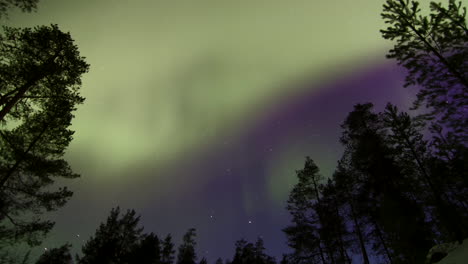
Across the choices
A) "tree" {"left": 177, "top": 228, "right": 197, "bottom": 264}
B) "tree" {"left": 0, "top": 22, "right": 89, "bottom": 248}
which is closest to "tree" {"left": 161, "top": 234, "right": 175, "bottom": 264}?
"tree" {"left": 177, "top": 228, "right": 197, "bottom": 264}

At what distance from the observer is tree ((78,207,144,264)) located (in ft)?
77.2

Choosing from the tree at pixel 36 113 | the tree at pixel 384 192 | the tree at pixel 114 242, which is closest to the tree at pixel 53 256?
the tree at pixel 114 242

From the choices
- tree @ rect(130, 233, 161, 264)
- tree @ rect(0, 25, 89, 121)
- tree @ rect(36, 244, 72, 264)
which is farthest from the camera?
tree @ rect(130, 233, 161, 264)

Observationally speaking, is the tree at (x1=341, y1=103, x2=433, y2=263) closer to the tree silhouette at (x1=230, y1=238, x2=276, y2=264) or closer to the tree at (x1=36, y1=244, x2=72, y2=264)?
the tree silhouette at (x1=230, y1=238, x2=276, y2=264)

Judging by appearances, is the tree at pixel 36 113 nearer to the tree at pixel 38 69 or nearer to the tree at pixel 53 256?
the tree at pixel 38 69

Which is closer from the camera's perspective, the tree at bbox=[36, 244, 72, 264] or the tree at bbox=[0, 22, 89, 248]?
the tree at bbox=[0, 22, 89, 248]

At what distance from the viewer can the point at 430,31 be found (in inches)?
500

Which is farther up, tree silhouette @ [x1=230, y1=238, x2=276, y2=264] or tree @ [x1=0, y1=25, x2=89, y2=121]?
tree @ [x1=0, y1=25, x2=89, y2=121]

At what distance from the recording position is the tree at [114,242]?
2353cm

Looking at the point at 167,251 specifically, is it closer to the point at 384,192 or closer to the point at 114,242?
the point at 114,242

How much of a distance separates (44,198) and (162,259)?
2586 centimetres

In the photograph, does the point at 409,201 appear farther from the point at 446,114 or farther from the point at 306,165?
the point at 306,165

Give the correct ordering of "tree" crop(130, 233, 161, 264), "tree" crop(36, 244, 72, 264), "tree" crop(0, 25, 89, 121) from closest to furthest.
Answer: "tree" crop(0, 25, 89, 121)
"tree" crop(36, 244, 72, 264)
"tree" crop(130, 233, 161, 264)

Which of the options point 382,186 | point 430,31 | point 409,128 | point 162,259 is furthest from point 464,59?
point 162,259
